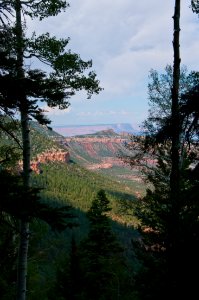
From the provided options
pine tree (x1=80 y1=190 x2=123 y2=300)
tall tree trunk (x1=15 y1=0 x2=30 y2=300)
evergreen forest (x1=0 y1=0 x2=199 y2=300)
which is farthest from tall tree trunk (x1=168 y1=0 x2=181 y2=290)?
pine tree (x1=80 y1=190 x2=123 y2=300)

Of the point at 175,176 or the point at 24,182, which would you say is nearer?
the point at 175,176

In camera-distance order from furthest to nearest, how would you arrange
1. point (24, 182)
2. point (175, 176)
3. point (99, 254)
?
point (99, 254) → point (24, 182) → point (175, 176)

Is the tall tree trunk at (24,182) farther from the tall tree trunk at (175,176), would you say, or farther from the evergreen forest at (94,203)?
the tall tree trunk at (175,176)

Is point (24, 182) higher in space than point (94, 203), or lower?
higher

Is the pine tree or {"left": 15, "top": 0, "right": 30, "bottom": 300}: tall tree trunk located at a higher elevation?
{"left": 15, "top": 0, "right": 30, "bottom": 300}: tall tree trunk

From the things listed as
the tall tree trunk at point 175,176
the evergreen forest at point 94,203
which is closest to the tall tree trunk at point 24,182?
the evergreen forest at point 94,203

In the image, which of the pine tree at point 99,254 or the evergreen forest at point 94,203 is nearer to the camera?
Answer: the evergreen forest at point 94,203

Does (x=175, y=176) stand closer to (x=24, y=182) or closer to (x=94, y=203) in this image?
(x=24, y=182)

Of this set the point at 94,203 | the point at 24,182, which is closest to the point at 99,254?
the point at 94,203

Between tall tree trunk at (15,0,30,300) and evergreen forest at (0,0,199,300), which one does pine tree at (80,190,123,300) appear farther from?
tall tree trunk at (15,0,30,300)

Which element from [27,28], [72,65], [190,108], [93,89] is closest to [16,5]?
[27,28]

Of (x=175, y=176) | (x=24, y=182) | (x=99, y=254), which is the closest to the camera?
(x=175, y=176)

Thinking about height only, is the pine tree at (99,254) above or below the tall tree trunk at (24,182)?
below

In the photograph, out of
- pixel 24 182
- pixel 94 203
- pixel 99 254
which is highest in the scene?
pixel 24 182
